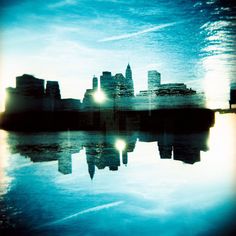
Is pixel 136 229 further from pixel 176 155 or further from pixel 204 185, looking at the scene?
pixel 176 155

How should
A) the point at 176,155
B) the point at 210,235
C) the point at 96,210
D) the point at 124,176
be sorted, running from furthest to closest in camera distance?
the point at 176,155 → the point at 124,176 → the point at 96,210 → the point at 210,235

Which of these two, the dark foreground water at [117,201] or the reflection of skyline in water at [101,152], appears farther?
the reflection of skyline in water at [101,152]

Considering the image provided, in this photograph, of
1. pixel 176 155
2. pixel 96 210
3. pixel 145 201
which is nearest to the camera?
pixel 96 210

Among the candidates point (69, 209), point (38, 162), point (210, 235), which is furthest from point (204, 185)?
point (38, 162)

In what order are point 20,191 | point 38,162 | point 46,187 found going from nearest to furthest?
point 20,191
point 46,187
point 38,162

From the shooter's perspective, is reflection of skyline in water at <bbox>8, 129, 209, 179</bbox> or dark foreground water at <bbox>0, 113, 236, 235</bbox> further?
reflection of skyline in water at <bbox>8, 129, 209, 179</bbox>

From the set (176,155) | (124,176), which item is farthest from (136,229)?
(176,155)

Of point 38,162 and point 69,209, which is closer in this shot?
point 69,209

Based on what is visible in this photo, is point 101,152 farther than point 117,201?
Yes

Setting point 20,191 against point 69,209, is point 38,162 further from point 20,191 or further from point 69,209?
point 69,209
